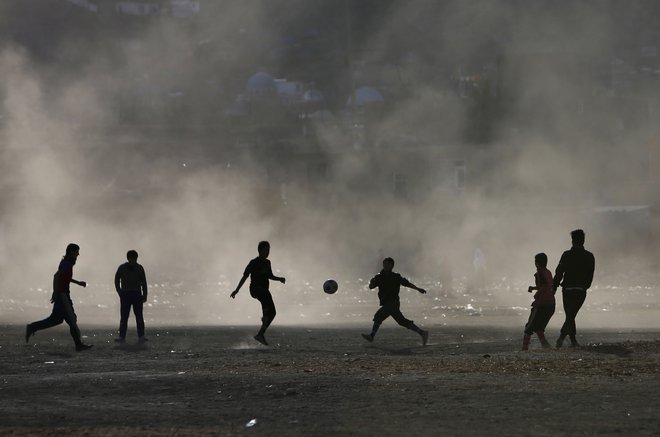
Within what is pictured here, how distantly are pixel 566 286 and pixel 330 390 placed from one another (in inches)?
219

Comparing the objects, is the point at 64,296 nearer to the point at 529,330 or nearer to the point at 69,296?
the point at 69,296

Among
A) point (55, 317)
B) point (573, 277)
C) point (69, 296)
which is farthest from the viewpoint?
point (69, 296)

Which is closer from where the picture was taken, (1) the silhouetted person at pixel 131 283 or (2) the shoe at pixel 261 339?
(2) the shoe at pixel 261 339

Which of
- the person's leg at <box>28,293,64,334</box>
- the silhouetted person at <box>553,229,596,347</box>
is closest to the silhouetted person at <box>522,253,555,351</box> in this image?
the silhouetted person at <box>553,229,596,347</box>

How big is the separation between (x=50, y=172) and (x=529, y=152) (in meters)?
34.5

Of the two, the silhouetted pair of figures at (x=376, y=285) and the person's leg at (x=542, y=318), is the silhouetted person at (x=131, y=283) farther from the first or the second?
the person's leg at (x=542, y=318)

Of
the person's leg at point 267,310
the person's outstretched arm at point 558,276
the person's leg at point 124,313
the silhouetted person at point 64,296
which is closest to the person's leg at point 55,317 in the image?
the silhouetted person at point 64,296

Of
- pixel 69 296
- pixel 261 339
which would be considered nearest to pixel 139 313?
pixel 69 296

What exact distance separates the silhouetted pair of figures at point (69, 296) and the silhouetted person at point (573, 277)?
5293 millimetres

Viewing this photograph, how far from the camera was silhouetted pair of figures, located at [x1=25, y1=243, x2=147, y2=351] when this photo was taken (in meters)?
15.3

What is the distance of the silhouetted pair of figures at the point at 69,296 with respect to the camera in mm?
15336

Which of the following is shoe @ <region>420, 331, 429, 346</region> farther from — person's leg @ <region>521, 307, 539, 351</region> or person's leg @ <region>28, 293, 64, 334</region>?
person's leg @ <region>28, 293, 64, 334</region>

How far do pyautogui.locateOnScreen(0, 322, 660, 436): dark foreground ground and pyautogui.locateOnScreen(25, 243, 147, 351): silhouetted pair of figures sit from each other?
29 centimetres

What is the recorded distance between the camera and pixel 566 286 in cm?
1506
